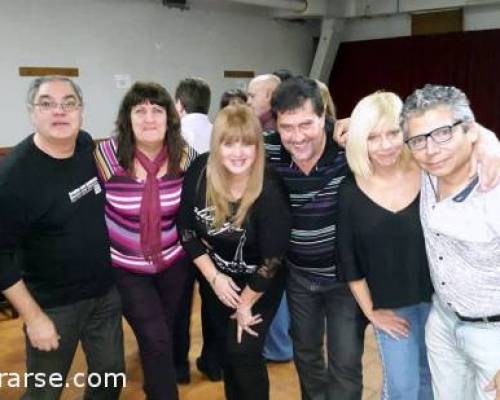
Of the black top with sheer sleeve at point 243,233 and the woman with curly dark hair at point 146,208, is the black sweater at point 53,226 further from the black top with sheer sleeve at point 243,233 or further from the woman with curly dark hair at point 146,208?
the black top with sheer sleeve at point 243,233

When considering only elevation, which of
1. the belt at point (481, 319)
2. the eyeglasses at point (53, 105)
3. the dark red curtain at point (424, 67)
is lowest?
the belt at point (481, 319)

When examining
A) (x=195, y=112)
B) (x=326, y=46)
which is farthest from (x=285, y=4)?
(x=195, y=112)

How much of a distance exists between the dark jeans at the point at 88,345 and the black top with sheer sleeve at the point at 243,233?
0.48 m

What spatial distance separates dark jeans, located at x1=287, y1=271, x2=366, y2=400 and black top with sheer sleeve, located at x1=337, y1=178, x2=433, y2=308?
6.6 inches

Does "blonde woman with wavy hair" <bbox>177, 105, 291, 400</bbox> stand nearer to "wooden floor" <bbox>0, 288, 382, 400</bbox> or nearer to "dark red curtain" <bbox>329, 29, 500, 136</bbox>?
"wooden floor" <bbox>0, 288, 382, 400</bbox>

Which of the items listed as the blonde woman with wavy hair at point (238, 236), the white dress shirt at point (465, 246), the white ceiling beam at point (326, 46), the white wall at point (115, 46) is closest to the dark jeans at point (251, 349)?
the blonde woman with wavy hair at point (238, 236)

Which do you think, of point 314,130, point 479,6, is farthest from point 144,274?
point 479,6

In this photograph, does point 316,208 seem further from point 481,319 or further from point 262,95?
point 262,95

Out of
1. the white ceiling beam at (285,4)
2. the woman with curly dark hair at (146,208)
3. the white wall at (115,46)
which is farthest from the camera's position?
the white ceiling beam at (285,4)

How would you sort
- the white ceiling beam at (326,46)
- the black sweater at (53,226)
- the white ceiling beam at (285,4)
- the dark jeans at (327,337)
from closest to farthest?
the black sweater at (53,226) < the dark jeans at (327,337) < the white ceiling beam at (285,4) < the white ceiling beam at (326,46)

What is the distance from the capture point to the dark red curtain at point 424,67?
6661mm

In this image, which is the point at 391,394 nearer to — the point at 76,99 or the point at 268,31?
the point at 76,99

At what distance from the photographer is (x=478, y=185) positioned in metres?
1.46

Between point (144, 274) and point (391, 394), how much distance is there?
3.54 feet
